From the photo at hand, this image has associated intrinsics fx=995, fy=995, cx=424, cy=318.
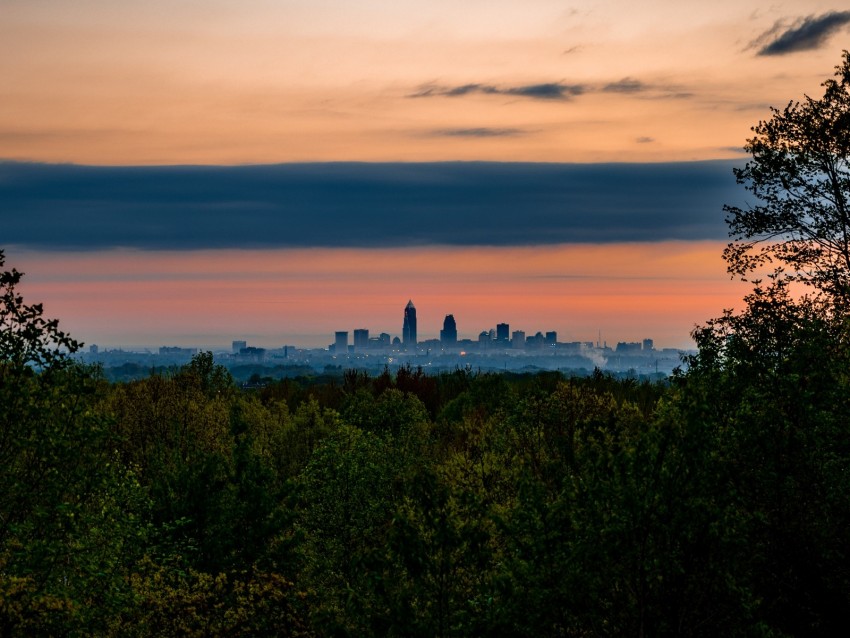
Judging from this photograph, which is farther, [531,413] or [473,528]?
[531,413]

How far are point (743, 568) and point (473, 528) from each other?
771cm

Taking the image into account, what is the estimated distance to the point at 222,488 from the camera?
47.8 meters

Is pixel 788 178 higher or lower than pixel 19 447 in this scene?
higher

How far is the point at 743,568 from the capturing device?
28047mm

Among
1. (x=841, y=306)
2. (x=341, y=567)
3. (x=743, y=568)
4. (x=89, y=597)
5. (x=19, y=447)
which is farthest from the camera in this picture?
(x=341, y=567)

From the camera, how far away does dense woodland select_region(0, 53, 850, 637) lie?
26.3 meters

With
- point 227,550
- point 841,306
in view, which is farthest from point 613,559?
point 227,550

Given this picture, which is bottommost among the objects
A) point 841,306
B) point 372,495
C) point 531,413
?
point 372,495

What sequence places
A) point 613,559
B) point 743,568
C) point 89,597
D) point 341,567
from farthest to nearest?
point 341,567, point 89,597, point 743,568, point 613,559

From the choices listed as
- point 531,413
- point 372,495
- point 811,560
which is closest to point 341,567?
point 372,495

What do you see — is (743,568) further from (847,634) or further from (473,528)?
(473,528)

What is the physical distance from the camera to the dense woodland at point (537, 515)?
86.4ft

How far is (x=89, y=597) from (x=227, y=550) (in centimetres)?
937

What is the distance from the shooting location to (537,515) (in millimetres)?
28219
